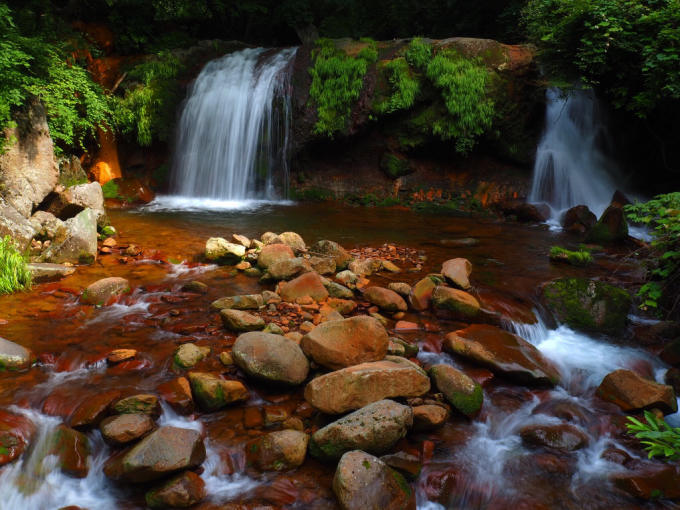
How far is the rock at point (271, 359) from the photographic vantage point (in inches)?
158

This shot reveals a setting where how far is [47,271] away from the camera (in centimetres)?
629

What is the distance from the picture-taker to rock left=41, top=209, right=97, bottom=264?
693cm

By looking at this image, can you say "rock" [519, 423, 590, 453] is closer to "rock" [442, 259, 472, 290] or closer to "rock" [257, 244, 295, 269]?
"rock" [442, 259, 472, 290]

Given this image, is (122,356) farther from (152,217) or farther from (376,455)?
(152,217)

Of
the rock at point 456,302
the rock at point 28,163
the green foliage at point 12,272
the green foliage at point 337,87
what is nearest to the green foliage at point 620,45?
the green foliage at point 337,87

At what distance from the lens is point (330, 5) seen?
19.3 m

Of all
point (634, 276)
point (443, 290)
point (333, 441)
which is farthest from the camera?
point (634, 276)

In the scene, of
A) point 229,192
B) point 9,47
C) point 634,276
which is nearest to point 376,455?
point 634,276

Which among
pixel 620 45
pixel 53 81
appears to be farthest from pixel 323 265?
pixel 53 81

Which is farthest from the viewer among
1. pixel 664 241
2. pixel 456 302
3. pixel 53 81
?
pixel 53 81

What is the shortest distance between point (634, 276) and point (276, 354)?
5780 millimetres

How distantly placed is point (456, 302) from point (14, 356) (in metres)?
4.77

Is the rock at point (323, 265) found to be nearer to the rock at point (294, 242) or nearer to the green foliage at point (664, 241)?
the rock at point (294, 242)

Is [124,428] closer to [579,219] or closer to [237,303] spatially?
[237,303]
